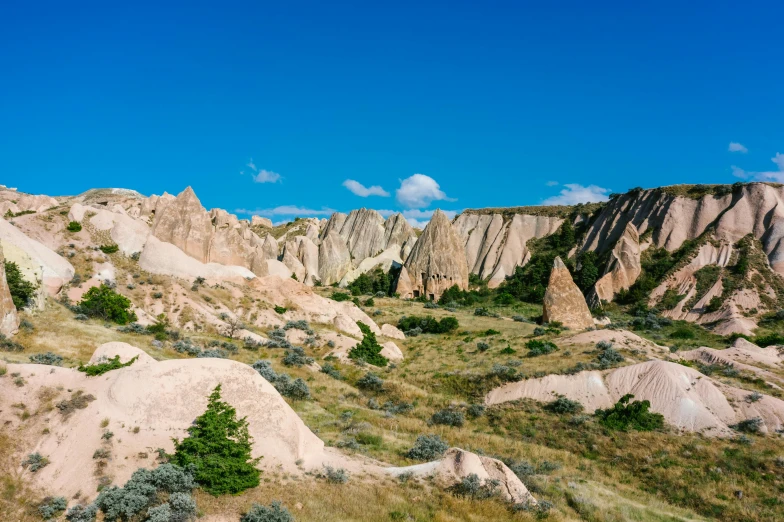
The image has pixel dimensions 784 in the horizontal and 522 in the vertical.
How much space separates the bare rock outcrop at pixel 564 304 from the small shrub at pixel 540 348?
38.0ft

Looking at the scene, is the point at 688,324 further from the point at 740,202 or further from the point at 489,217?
the point at 489,217

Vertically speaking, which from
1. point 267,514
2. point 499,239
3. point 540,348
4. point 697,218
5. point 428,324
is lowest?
point 267,514

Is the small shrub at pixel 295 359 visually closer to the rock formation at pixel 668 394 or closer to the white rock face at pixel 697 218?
the rock formation at pixel 668 394

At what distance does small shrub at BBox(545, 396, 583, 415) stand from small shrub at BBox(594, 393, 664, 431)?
856mm

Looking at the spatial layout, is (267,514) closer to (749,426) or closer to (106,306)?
(749,426)

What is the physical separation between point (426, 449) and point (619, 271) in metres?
55.5

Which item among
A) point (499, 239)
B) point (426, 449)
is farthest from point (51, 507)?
point (499, 239)

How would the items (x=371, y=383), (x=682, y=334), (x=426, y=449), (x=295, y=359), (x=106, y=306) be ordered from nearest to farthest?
(x=426, y=449) → (x=371, y=383) → (x=295, y=359) → (x=106, y=306) → (x=682, y=334)

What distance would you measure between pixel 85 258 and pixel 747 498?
3875 centimetres

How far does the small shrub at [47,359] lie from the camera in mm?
17297

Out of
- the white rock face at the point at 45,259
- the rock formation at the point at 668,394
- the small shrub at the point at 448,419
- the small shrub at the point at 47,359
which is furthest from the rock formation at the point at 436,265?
the small shrub at the point at 47,359

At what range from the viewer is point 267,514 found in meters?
9.99

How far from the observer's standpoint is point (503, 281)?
80000 mm

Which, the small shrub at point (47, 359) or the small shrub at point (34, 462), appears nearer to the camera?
the small shrub at point (34, 462)
